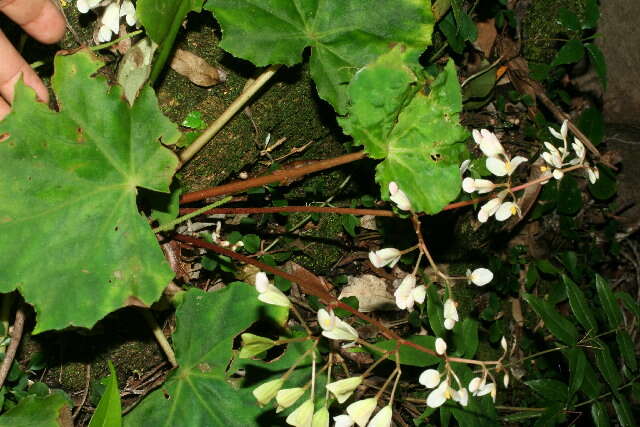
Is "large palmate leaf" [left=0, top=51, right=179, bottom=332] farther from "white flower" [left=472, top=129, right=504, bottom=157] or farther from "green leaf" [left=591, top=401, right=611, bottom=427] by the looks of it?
"green leaf" [left=591, top=401, right=611, bottom=427]

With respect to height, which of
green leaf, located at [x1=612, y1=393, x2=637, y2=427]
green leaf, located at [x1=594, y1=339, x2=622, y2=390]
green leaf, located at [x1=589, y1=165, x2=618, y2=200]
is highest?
green leaf, located at [x1=594, y1=339, x2=622, y2=390]

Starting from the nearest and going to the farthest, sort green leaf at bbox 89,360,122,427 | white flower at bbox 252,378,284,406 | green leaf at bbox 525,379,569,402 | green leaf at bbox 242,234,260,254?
white flower at bbox 252,378,284,406 → green leaf at bbox 89,360,122,427 → green leaf at bbox 242,234,260,254 → green leaf at bbox 525,379,569,402

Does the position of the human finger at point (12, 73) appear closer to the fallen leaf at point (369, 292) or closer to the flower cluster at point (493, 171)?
the flower cluster at point (493, 171)

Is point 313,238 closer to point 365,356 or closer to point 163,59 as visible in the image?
point 365,356

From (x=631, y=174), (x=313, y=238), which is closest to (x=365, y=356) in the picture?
(x=313, y=238)

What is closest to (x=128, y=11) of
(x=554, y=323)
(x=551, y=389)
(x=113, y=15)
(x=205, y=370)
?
(x=113, y=15)

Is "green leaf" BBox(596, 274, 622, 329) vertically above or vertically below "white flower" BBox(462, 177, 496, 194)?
below

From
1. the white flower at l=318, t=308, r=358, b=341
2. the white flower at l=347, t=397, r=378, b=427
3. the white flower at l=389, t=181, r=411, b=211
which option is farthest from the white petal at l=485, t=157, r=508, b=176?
the white flower at l=347, t=397, r=378, b=427
